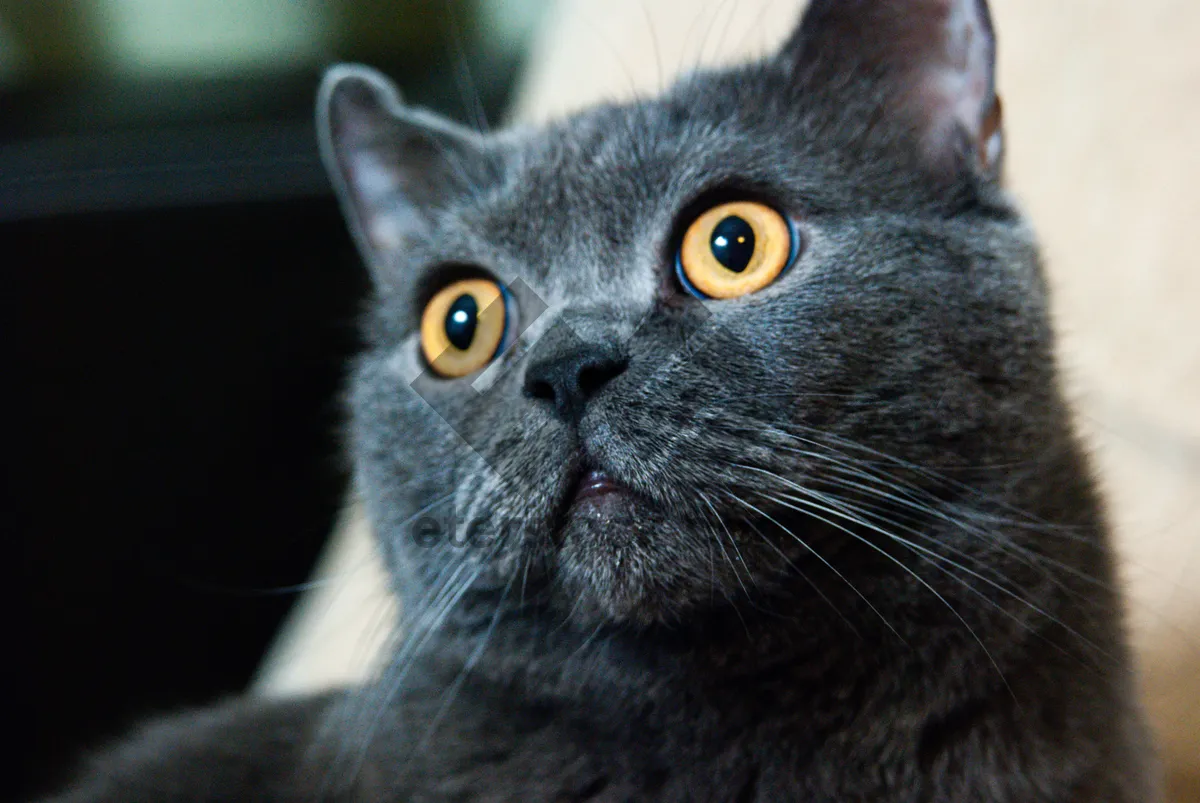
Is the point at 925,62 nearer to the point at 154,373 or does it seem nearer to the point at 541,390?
the point at 541,390

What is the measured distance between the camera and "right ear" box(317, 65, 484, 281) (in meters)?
0.98

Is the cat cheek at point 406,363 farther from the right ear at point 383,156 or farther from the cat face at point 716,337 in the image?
the right ear at point 383,156

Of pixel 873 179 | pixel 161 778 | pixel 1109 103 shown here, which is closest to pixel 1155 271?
pixel 1109 103

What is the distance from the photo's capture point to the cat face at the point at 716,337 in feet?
2.00

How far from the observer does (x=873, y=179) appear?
2.44 feet

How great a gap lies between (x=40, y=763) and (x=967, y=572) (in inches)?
54.8

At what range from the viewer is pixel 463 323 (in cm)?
79

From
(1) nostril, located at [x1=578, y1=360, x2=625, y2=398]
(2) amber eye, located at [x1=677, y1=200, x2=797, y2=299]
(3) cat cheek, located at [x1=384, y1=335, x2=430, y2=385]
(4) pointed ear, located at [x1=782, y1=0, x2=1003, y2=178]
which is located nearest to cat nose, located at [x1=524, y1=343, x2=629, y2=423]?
(1) nostril, located at [x1=578, y1=360, x2=625, y2=398]

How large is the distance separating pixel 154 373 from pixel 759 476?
113 centimetres

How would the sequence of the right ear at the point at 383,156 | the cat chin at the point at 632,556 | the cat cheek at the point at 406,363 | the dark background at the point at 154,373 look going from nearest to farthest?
1. the cat chin at the point at 632,556
2. the cat cheek at the point at 406,363
3. the right ear at the point at 383,156
4. the dark background at the point at 154,373

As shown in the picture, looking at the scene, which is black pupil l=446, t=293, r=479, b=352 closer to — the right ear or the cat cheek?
the cat cheek

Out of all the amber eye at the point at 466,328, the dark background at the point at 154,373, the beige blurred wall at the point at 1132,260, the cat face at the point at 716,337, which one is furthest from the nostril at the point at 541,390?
the dark background at the point at 154,373

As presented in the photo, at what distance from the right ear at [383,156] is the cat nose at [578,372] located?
1.26 ft

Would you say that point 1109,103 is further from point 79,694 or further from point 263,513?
point 79,694
